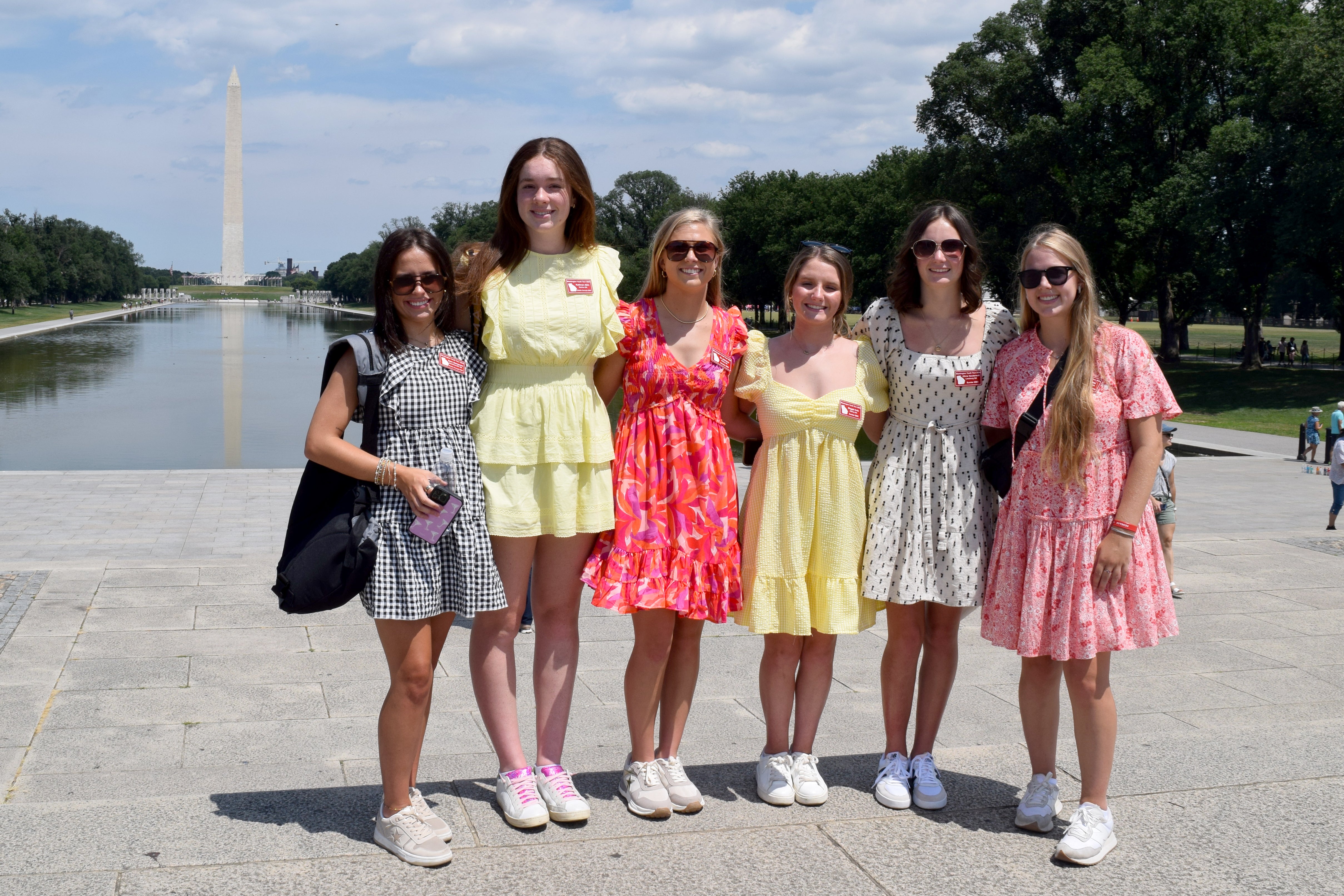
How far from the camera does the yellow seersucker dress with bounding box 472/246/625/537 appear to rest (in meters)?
3.56

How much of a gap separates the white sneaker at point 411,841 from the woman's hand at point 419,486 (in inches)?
35.2

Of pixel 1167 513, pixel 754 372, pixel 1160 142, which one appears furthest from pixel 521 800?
pixel 1160 142

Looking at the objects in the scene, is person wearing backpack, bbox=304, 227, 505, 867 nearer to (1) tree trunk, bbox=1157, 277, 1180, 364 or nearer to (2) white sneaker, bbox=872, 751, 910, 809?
(2) white sneaker, bbox=872, 751, 910, 809

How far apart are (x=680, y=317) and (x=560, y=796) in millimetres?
1573

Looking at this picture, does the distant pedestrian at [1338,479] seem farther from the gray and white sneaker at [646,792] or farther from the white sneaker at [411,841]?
the white sneaker at [411,841]

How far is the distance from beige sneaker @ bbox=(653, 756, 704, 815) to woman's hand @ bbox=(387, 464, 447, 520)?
1.18 m

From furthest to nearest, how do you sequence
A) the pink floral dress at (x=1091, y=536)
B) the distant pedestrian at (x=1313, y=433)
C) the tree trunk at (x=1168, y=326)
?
the tree trunk at (x=1168, y=326) < the distant pedestrian at (x=1313, y=433) < the pink floral dress at (x=1091, y=536)

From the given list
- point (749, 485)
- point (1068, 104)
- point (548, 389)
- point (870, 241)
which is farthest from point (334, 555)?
point (870, 241)

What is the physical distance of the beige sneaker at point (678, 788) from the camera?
3740 millimetres

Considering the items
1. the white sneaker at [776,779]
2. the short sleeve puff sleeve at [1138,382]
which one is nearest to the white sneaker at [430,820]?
the white sneaker at [776,779]

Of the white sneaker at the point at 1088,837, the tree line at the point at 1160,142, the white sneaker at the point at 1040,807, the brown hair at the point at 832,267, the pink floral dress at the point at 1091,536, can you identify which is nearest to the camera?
the white sneaker at the point at 1088,837

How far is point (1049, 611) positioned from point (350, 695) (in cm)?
357

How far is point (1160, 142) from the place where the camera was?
37.6 metres

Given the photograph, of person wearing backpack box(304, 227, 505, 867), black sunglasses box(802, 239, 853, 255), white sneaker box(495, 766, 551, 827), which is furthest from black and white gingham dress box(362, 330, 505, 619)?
black sunglasses box(802, 239, 853, 255)
